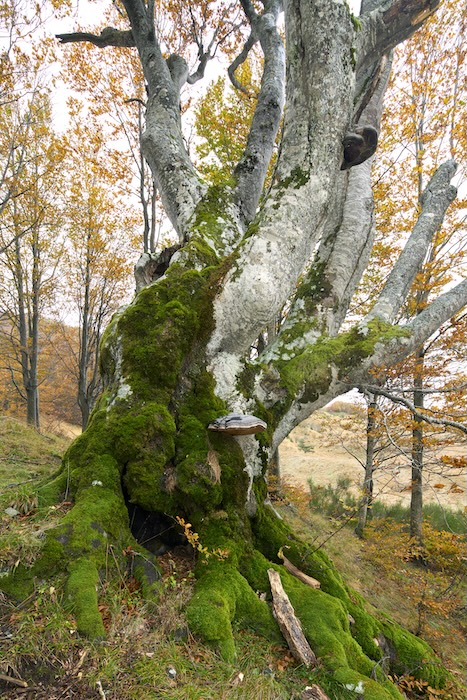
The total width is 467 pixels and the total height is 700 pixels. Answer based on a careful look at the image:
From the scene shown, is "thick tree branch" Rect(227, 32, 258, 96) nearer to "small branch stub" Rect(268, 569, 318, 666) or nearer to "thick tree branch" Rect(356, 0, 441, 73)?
"thick tree branch" Rect(356, 0, 441, 73)

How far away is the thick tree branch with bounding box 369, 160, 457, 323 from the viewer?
4426 millimetres

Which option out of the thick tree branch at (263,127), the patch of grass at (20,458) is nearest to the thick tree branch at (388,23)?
the thick tree branch at (263,127)

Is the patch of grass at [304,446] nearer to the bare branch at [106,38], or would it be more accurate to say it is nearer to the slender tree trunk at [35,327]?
the slender tree trunk at [35,327]

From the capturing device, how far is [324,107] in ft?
11.6

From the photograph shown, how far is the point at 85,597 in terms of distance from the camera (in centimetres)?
189

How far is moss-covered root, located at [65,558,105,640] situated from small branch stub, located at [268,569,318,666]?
49.6 inches

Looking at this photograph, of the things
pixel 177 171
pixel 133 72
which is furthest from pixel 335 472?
pixel 133 72

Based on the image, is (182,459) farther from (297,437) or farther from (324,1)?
(297,437)

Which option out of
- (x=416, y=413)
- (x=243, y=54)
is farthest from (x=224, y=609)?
(x=243, y=54)

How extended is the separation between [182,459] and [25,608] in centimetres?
133

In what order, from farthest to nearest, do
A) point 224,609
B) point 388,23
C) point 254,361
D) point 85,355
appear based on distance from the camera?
1. point 85,355
2. point 254,361
3. point 388,23
4. point 224,609

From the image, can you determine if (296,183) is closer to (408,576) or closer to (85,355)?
(408,576)

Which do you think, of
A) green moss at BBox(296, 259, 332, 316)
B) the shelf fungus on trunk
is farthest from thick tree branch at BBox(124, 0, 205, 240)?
the shelf fungus on trunk

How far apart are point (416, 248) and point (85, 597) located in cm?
515
